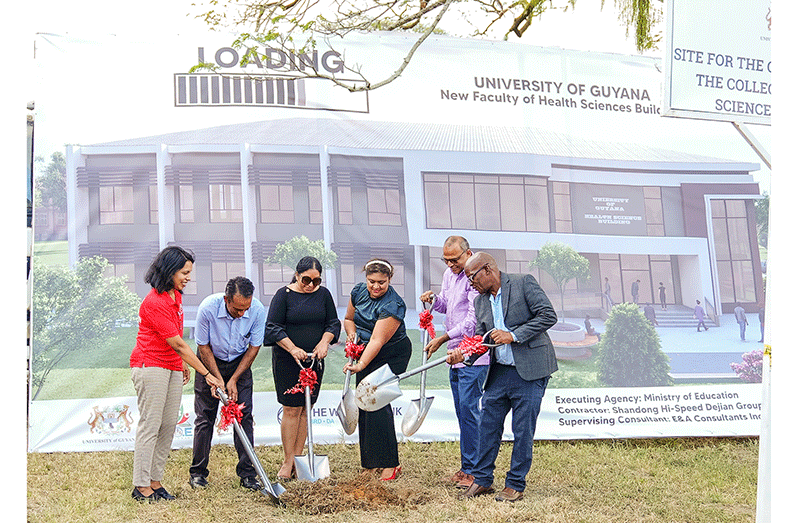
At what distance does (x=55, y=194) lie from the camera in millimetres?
4688

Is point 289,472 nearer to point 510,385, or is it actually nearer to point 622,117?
point 510,385

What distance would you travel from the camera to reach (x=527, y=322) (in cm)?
378

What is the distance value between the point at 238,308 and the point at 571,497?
213 cm

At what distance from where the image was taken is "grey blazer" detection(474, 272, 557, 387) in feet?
12.3

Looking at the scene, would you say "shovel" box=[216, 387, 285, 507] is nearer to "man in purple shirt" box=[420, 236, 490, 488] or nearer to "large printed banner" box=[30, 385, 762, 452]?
"large printed banner" box=[30, 385, 762, 452]

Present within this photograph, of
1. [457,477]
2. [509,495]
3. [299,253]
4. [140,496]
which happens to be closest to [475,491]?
[509,495]

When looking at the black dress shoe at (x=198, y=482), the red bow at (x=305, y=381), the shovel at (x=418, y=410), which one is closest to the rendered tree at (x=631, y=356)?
the shovel at (x=418, y=410)

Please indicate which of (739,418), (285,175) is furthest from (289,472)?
(739,418)

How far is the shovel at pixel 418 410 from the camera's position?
455cm

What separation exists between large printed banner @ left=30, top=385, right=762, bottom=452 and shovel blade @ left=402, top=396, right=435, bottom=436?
0.89 ft

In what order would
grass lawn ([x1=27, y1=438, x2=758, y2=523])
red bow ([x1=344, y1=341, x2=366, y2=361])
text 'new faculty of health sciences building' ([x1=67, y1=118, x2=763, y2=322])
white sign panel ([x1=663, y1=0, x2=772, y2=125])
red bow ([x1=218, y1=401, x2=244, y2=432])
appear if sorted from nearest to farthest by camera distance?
grass lawn ([x1=27, y1=438, x2=758, y2=523])
red bow ([x1=218, y1=401, x2=244, y2=432])
white sign panel ([x1=663, y1=0, x2=772, y2=125])
red bow ([x1=344, y1=341, x2=366, y2=361])
text 'new faculty of health sciences building' ([x1=67, y1=118, x2=763, y2=322])

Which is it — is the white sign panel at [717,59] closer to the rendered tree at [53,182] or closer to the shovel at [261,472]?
the shovel at [261,472]

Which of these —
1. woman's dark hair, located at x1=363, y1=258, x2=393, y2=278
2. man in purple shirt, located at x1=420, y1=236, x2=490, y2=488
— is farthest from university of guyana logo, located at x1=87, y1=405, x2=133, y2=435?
man in purple shirt, located at x1=420, y1=236, x2=490, y2=488

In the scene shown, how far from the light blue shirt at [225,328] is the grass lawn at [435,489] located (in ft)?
2.65
